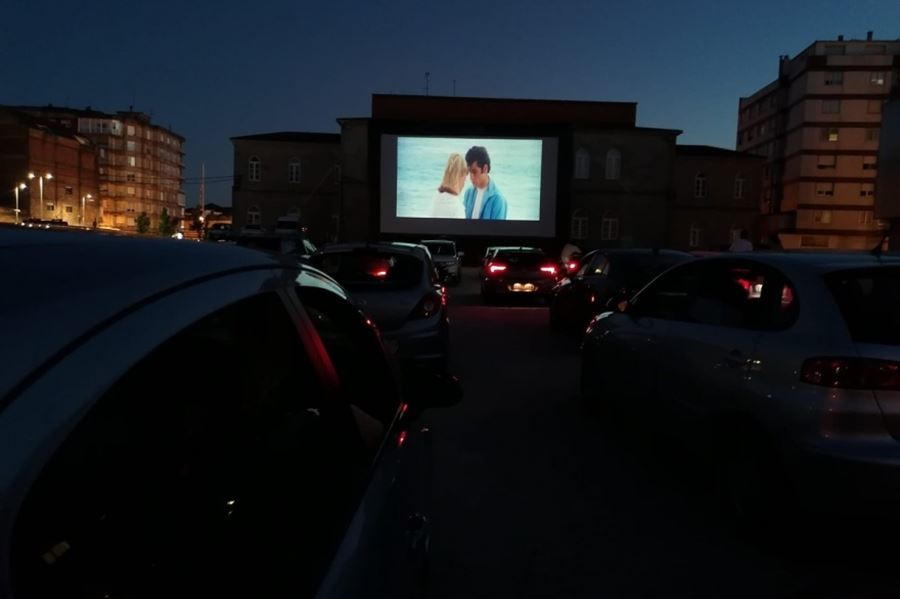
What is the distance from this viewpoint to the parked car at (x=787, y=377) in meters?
3.41

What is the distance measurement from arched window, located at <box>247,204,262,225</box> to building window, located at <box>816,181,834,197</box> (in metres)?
54.1

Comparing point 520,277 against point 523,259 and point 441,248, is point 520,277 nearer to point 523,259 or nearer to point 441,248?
point 523,259

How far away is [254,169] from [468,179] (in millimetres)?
18497

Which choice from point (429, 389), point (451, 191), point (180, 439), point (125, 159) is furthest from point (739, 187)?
point (125, 159)

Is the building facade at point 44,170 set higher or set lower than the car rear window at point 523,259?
higher

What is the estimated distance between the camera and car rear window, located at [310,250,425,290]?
297 inches

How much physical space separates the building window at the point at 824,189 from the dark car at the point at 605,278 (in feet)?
233

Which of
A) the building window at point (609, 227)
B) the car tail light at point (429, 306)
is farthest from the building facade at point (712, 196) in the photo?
the car tail light at point (429, 306)

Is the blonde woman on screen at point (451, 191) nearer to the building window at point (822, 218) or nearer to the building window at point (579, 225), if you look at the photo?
the building window at point (579, 225)

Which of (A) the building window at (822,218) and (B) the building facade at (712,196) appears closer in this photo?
(B) the building facade at (712,196)

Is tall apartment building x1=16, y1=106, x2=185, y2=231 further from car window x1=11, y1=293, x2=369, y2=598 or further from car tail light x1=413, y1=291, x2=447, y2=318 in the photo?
car window x1=11, y1=293, x2=369, y2=598

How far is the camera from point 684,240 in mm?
53000

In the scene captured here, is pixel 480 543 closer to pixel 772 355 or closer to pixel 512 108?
pixel 772 355

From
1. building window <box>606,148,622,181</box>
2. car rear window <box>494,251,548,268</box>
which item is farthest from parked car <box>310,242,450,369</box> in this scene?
building window <box>606,148,622,181</box>
